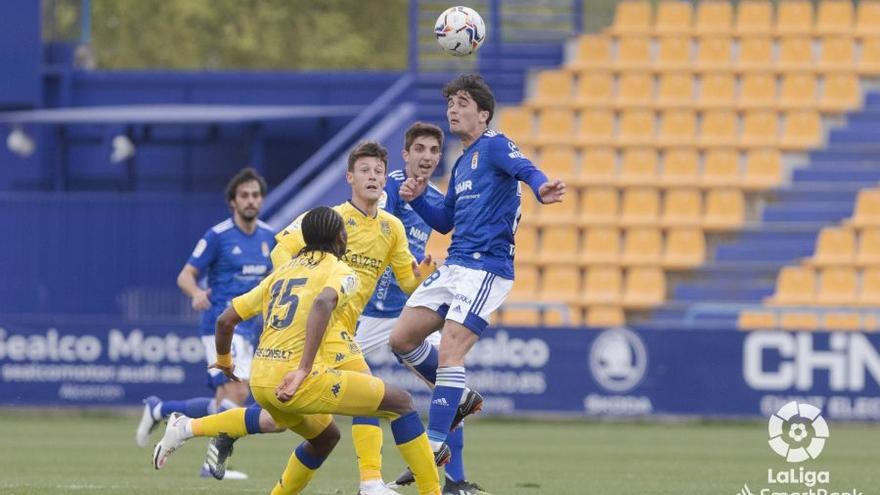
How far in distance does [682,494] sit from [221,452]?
3.19 meters

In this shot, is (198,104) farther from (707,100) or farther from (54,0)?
(707,100)

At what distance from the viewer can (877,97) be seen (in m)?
25.1

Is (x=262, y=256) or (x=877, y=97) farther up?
(x=877, y=97)

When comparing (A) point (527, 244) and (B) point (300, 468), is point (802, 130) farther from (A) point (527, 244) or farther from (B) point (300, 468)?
(B) point (300, 468)

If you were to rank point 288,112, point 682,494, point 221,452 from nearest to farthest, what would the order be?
point 221,452, point 682,494, point 288,112

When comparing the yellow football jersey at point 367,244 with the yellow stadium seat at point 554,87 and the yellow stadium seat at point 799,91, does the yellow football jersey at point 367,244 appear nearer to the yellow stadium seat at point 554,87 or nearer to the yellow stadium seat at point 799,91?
the yellow stadium seat at point 799,91

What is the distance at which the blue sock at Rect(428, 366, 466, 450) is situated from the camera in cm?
1022

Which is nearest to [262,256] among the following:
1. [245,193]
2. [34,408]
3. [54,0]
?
[245,193]

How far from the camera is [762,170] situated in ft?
79.3

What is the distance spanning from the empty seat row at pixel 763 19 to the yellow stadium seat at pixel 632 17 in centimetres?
2

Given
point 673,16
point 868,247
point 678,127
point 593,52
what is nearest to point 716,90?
point 678,127

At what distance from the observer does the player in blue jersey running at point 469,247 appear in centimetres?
1041

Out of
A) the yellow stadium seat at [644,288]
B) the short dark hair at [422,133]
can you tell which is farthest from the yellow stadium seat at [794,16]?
the short dark hair at [422,133]

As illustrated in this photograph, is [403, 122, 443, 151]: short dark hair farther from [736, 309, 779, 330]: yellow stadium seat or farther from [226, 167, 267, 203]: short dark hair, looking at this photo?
[736, 309, 779, 330]: yellow stadium seat
